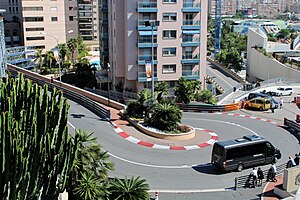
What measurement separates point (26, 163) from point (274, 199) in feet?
43.9

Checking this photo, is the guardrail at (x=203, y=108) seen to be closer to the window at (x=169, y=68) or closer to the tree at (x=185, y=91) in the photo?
the tree at (x=185, y=91)

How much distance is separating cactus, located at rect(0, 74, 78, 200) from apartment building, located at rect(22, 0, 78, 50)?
244ft

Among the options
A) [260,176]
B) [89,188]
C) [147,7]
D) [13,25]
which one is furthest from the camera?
[13,25]

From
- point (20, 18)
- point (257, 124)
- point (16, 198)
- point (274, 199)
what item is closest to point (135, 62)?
point (257, 124)

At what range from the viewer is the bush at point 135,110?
37.4 meters

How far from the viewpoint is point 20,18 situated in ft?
310

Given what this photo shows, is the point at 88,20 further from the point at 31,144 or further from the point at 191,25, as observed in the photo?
the point at 31,144

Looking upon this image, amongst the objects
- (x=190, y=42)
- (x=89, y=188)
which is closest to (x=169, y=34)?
(x=190, y=42)

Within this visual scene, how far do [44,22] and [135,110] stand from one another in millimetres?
60757

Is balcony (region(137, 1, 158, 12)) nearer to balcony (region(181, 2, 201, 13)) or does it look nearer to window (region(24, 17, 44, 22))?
balcony (region(181, 2, 201, 13))

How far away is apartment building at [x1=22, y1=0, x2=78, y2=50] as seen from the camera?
294 feet

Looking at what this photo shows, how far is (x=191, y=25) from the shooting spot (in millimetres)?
52250

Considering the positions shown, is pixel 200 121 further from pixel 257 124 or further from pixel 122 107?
pixel 122 107

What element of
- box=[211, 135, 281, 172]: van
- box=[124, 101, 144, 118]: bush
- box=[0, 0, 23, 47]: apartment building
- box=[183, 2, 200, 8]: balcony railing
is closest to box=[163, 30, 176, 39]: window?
box=[183, 2, 200, 8]: balcony railing
